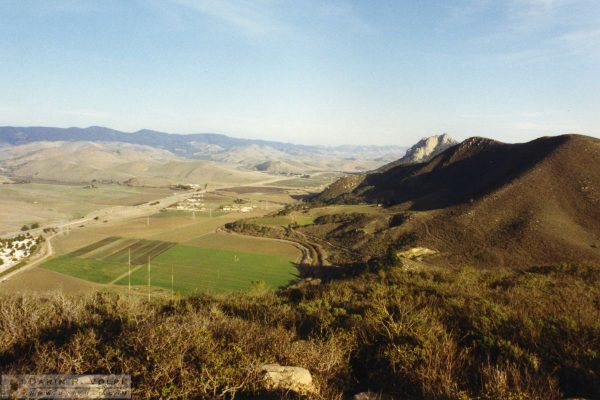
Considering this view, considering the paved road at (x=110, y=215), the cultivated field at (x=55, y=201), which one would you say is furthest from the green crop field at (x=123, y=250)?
the cultivated field at (x=55, y=201)

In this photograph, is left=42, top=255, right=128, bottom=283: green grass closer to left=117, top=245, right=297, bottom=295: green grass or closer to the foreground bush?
left=117, top=245, right=297, bottom=295: green grass

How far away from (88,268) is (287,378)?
210ft

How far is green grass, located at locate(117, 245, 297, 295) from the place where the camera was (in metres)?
51.8

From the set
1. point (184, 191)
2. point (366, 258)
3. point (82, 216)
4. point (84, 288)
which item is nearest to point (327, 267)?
point (366, 258)

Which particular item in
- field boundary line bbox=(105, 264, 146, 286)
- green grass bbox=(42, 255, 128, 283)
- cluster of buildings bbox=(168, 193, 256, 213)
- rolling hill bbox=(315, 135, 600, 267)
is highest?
rolling hill bbox=(315, 135, 600, 267)

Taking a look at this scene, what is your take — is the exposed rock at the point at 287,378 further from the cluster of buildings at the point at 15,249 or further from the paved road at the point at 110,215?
the cluster of buildings at the point at 15,249

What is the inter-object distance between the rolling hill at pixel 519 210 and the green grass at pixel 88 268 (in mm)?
46781

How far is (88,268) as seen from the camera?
60.1m

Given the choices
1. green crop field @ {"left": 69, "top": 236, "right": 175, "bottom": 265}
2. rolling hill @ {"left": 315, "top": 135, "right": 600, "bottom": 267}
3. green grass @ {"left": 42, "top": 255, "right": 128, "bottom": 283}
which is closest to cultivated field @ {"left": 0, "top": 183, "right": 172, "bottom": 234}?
green crop field @ {"left": 69, "top": 236, "right": 175, "bottom": 265}

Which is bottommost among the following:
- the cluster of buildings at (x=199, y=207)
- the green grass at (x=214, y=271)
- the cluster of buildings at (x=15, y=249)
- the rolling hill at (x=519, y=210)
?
the cluster of buildings at (x=15, y=249)

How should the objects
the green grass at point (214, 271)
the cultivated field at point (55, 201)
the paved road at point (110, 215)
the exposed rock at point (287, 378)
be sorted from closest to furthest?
the exposed rock at point (287, 378)
the green grass at point (214, 271)
the paved road at point (110, 215)
the cultivated field at point (55, 201)

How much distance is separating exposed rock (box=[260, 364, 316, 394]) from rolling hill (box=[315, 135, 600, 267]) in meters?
47.8

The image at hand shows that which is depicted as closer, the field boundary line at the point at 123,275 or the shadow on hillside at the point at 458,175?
the field boundary line at the point at 123,275

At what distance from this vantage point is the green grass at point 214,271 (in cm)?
5181
